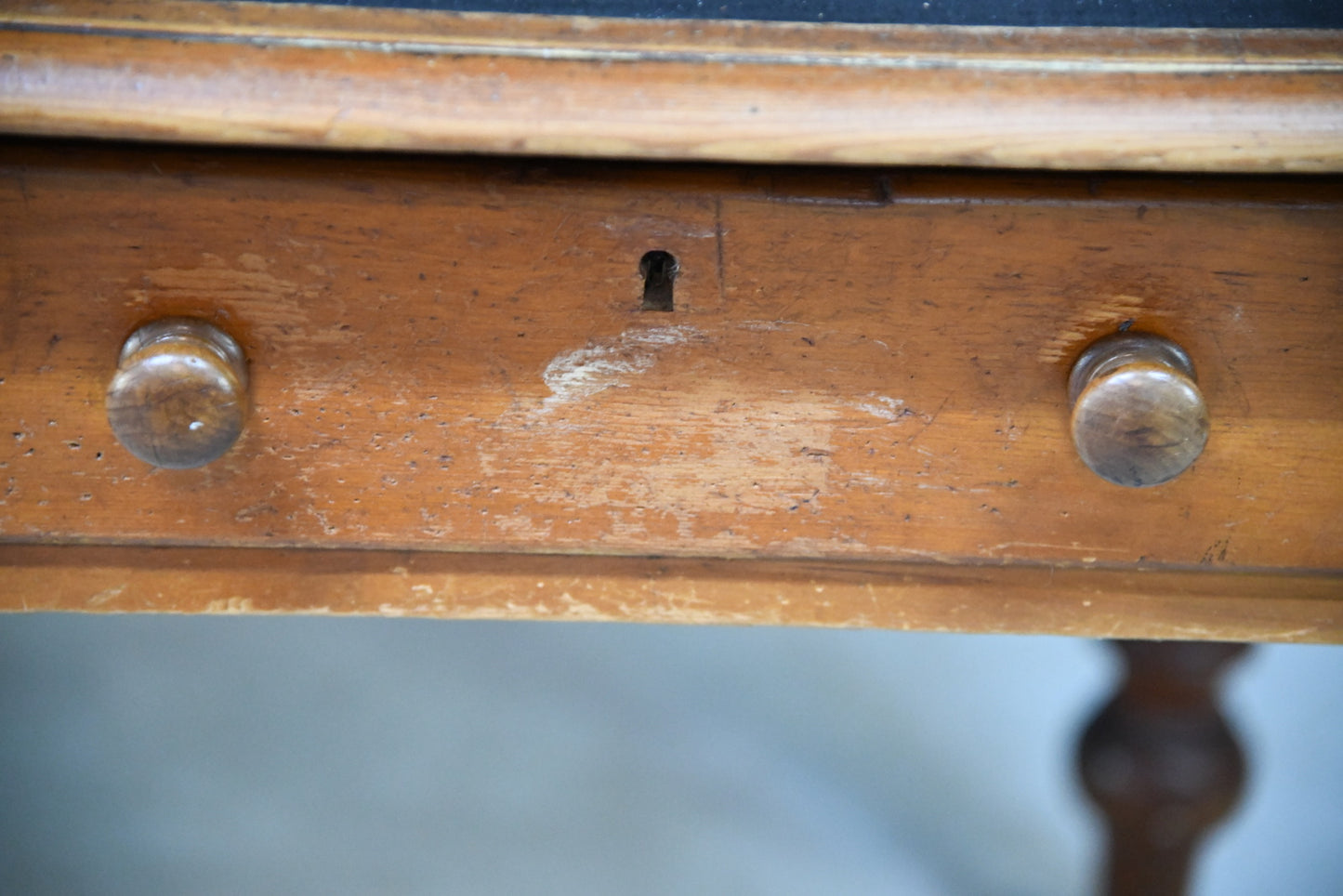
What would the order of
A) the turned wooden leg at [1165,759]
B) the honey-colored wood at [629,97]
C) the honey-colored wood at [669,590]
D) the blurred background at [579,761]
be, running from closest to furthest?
the honey-colored wood at [629,97] → the honey-colored wood at [669,590] → the turned wooden leg at [1165,759] → the blurred background at [579,761]

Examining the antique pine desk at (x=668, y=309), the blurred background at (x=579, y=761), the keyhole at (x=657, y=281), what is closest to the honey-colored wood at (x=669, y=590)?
the antique pine desk at (x=668, y=309)

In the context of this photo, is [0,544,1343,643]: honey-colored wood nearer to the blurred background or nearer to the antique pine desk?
the antique pine desk

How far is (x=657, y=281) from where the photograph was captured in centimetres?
38

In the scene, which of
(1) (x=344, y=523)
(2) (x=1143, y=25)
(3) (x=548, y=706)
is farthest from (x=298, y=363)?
(3) (x=548, y=706)

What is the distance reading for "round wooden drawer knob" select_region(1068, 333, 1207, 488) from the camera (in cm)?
34

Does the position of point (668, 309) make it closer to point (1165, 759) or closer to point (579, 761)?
point (1165, 759)

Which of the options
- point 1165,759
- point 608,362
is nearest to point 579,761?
point 1165,759

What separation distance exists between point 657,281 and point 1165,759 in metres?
0.39

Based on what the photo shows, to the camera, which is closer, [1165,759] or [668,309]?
[668,309]

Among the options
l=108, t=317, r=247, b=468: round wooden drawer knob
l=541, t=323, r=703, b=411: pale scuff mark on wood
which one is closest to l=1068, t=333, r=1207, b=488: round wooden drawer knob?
l=541, t=323, r=703, b=411: pale scuff mark on wood

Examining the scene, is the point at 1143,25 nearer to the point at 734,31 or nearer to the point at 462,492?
the point at 734,31

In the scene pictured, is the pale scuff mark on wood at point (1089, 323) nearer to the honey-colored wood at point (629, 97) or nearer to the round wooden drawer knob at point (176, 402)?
the honey-colored wood at point (629, 97)

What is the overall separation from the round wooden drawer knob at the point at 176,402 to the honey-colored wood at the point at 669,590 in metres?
0.09

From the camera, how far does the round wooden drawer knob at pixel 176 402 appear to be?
344mm
